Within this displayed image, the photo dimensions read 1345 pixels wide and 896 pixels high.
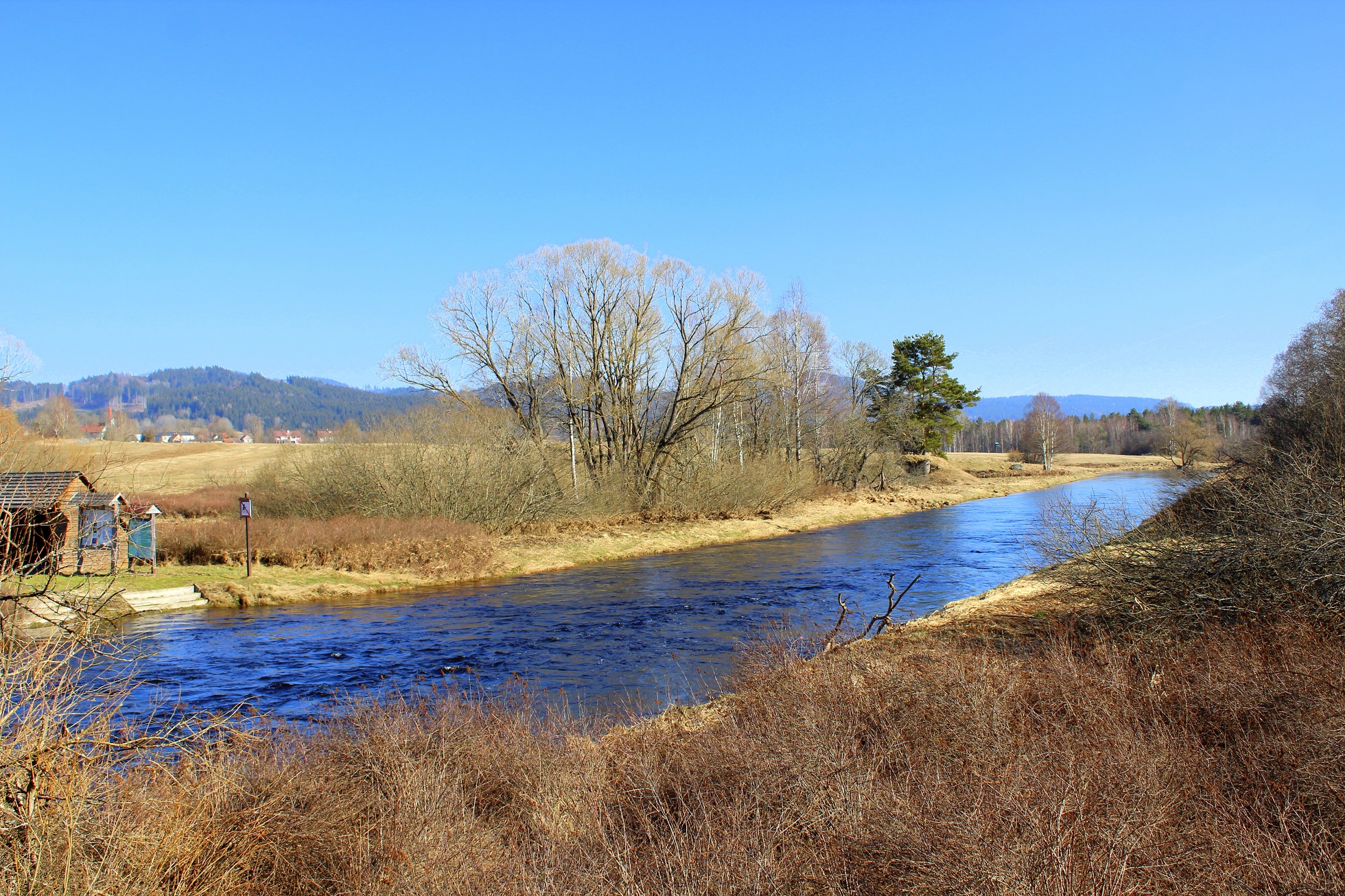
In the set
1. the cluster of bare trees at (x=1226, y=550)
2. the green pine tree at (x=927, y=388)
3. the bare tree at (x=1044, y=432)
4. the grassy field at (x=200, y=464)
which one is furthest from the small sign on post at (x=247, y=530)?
the bare tree at (x=1044, y=432)

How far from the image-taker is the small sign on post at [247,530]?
2373cm

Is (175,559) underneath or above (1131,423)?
underneath

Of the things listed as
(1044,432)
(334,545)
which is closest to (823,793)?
(334,545)

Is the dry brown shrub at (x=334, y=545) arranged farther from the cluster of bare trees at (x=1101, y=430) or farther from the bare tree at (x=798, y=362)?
the cluster of bare trees at (x=1101, y=430)

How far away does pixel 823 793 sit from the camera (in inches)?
238

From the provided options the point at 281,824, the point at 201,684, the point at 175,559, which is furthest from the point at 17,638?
the point at 175,559

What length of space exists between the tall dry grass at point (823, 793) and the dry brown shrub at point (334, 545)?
19.2 m

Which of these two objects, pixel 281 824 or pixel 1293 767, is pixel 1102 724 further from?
pixel 281 824

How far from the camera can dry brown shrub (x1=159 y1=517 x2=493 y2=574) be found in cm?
2659

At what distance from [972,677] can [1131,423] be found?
17225cm

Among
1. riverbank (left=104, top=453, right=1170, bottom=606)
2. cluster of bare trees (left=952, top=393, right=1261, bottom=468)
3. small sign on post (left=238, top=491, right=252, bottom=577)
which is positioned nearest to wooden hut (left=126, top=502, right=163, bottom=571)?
riverbank (left=104, top=453, right=1170, bottom=606)

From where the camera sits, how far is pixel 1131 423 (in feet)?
517

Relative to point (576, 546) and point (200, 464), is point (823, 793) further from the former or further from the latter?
point (200, 464)

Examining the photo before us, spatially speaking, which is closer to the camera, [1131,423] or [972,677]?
[972,677]
